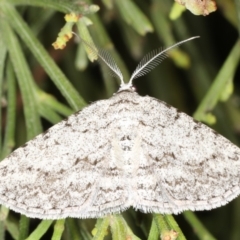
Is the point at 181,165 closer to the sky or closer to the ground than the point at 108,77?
closer to the ground

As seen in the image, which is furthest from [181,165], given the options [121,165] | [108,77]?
[108,77]

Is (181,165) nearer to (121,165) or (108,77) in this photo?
(121,165)

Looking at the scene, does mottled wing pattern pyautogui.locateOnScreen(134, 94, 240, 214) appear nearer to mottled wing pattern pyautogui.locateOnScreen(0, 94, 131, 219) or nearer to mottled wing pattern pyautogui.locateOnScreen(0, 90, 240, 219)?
mottled wing pattern pyautogui.locateOnScreen(0, 90, 240, 219)

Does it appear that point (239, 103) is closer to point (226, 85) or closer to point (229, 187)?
point (226, 85)

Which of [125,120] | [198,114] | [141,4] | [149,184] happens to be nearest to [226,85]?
[198,114]

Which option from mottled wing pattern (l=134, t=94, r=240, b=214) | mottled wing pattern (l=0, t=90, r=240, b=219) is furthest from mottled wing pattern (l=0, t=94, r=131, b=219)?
mottled wing pattern (l=134, t=94, r=240, b=214)
